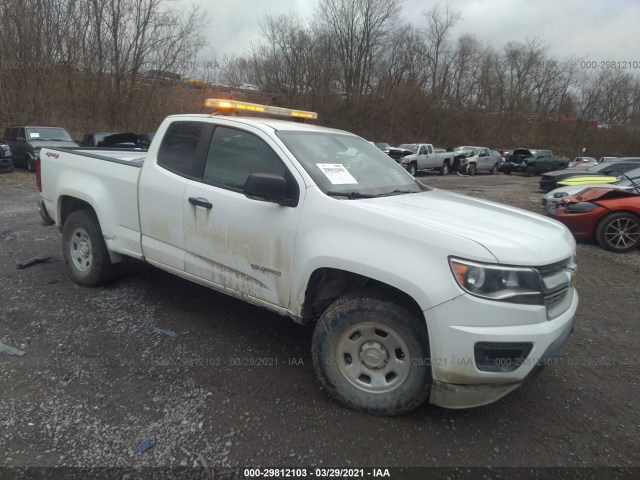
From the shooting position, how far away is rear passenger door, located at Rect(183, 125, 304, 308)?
300cm

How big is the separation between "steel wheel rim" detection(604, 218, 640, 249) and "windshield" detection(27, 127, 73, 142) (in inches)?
674

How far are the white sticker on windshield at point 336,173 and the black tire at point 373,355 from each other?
84 cm

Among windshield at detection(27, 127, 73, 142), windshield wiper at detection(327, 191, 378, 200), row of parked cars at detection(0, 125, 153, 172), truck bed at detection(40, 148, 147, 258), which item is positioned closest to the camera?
windshield wiper at detection(327, 191, 378, 200)

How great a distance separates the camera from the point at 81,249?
4.61 metres

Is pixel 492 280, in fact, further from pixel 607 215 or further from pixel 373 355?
pixel 607 215

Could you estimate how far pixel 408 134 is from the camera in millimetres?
43688

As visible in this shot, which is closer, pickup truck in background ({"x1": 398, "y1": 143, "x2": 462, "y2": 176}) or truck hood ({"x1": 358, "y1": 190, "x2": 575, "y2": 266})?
truck hood ({"x1": 358, "y1": 190, "x2": 575, "y2": 266})

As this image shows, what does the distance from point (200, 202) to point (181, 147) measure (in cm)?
70

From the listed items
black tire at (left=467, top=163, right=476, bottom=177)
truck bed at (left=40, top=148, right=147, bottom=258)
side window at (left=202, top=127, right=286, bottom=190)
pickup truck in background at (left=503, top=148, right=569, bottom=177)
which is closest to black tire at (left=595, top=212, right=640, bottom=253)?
side window at (left=202, top=127, right=286, bottom=190)

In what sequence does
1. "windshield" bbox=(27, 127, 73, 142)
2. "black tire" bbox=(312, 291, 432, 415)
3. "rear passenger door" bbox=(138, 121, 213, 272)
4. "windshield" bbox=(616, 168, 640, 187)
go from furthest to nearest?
"windshield" bbox=(27, 127, 73, 142)
"windshield" bbox=(616, 168, 640, 187)
"rear passenger door" bbox=(138, 121, 213, 272)
"black tire" bbox=(312, 291, 432, 415)

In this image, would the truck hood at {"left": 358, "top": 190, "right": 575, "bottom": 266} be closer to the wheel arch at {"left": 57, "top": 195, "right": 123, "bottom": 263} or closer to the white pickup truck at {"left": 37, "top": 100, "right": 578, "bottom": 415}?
the white pickup truck at {"left": 37, "top": 100, "right": 578, "bottom": 415}

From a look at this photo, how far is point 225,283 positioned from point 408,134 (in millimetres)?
42849

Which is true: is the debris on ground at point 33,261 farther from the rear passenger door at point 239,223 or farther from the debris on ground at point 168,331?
the rear passenger door at point 239,223

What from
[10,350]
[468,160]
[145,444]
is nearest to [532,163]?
[468,160]
